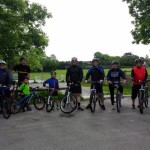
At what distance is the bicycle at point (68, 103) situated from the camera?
35.5ft

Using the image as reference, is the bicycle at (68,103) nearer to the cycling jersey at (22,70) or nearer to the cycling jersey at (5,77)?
the cycling jersey at (22,70)

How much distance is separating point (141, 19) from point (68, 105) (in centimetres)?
1843

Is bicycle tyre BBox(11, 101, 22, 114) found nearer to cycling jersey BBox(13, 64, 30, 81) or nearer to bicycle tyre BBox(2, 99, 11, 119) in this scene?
bicycle tyre BBox(2, 99, 11, 119)

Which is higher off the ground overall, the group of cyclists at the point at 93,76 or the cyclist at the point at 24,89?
the group of cyclists at the point at 93,76

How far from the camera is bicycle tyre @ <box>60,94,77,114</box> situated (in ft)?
35.6

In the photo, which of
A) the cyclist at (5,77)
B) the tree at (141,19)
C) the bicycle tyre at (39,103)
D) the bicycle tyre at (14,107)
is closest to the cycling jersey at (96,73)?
the bicycle tyre at (39,103)

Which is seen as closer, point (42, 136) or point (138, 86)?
point (42, 136)

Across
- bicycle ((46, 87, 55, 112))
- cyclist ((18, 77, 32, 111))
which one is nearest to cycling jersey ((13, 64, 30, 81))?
cyclist ((18, 77, 32, 111))

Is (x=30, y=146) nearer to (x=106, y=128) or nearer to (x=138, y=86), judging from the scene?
(x=106, y=128)

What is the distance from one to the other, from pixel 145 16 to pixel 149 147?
2215 centimetres

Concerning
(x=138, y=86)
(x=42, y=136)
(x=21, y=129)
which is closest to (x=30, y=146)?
(x=42, y=136)

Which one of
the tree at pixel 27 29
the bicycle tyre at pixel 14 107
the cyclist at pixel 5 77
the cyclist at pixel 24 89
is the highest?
the tree at pixel 27 29

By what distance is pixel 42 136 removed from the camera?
7.36m

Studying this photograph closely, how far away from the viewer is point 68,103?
35.7ft
